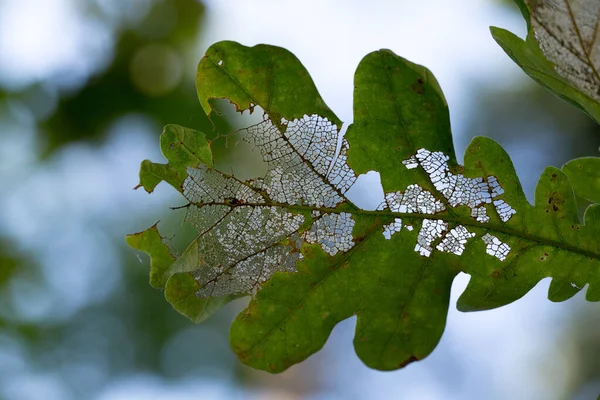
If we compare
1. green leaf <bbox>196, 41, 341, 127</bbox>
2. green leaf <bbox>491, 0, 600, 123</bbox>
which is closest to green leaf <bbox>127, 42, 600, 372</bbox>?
green leaf <bbox>196, 41, 341, 127</bbox>

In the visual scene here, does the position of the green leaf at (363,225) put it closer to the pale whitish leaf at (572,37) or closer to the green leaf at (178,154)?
the green leaf at (178,154)

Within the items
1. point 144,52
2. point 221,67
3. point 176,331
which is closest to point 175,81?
point 144,52

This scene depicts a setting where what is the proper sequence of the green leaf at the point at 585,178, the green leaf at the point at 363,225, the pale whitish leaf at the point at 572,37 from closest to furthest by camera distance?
the pale whitish leaf at the point at 572,37, the green leaf at the point at 363,225, the green leaf at the point at 585,178

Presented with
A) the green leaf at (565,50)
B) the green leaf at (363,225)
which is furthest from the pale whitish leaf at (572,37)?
the green leaf at (363,225)

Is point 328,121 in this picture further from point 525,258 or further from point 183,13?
point 183,13

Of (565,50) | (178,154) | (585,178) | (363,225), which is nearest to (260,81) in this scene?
(178,154)

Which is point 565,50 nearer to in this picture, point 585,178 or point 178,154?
point 585,178
